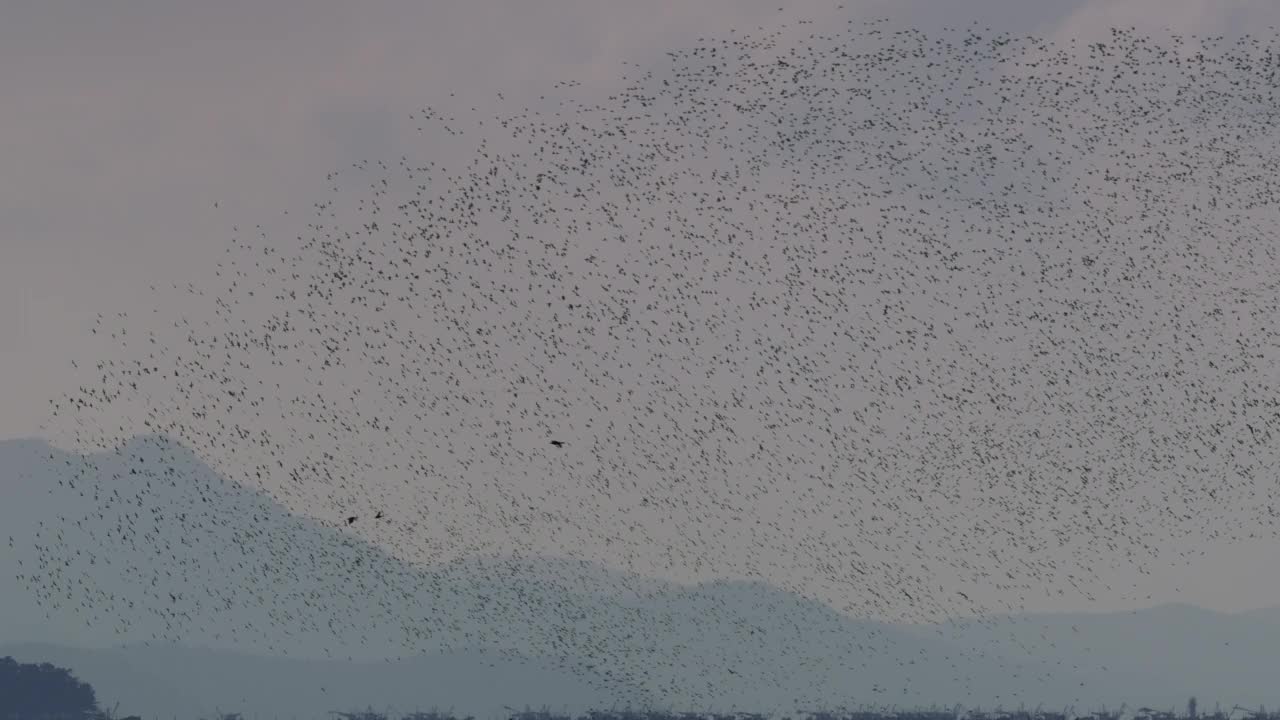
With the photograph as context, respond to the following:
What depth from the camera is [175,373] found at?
12000cm

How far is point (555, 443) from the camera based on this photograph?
389 ft

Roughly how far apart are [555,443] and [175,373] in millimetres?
21767
